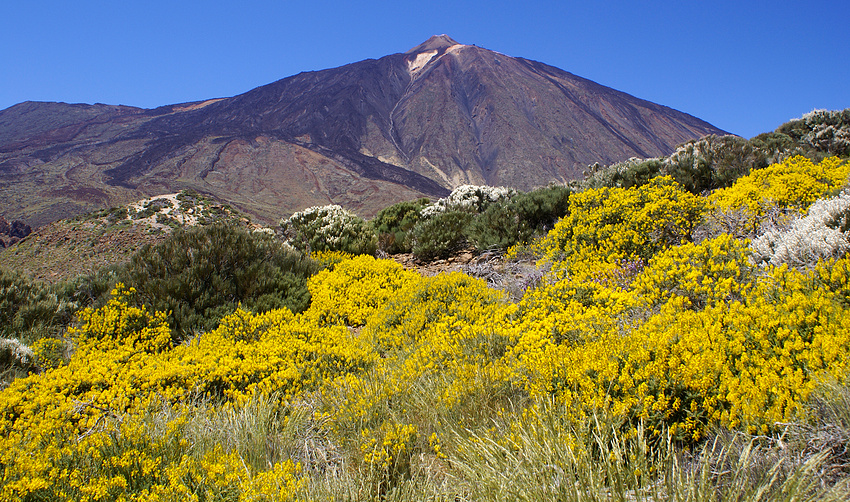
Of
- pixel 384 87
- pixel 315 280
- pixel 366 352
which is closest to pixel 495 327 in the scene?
pixel 366 352

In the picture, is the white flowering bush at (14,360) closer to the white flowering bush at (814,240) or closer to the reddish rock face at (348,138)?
the white flowering bush at (814,240)

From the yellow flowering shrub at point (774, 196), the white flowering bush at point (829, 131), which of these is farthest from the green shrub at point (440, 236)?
the white flowering bush at point (829, 131)

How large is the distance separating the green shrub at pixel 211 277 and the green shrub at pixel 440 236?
106 inches

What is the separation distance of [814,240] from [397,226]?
26.9 feet

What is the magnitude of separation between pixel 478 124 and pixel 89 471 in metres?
144

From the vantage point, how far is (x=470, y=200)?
11711 mm

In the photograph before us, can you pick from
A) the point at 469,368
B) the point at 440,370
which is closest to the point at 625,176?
the point at 440,370

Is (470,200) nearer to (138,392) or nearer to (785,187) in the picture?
(785,187)

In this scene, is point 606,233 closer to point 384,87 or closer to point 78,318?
point 78,318

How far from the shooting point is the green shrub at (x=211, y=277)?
5625 mm

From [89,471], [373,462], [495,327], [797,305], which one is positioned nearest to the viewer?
[89,471]

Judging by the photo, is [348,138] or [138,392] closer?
[138,392]

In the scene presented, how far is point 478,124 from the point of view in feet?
457

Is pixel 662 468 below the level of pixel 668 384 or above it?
below
